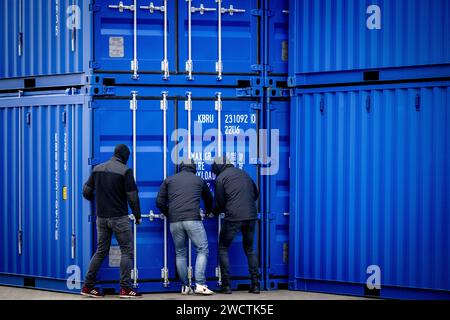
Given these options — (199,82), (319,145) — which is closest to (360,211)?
(319,145)

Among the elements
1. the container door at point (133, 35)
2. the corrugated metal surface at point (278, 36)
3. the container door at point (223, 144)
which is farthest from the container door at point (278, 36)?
the container door at point (133, 35)

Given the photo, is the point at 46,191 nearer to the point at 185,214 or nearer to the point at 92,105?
the point at 92,105

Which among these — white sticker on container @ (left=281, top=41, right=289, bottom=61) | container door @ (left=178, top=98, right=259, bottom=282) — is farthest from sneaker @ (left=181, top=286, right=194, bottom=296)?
white sticker on container @ (left=281, top=41, right=289, bottom=61)

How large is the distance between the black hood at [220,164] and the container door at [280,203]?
75cm

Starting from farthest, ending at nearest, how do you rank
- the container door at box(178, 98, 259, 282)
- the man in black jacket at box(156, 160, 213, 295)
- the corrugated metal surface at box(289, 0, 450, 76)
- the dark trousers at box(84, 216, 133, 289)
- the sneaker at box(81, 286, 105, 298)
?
1. the container door at box(178, 98, 259, 282)
2. the man in black jacket at box(156, 160, 213, 295)
3. the sneaker at box(81, 286, 105, 298)
4. the dark trousers at box(84, 216, 133, 289)
5. the corrugated metal surface at box(289, 0, 450, 76)

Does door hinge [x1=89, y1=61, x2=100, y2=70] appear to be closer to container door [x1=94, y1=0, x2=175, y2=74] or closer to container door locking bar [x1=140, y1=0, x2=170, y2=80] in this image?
container door [x1=94, y1=0, x2=175, y2=74]

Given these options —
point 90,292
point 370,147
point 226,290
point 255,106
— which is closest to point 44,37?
point 255,106

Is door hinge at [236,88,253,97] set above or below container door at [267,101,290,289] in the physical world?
above

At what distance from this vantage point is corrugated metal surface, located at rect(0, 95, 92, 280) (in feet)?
42.6

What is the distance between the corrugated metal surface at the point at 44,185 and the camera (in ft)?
42.6

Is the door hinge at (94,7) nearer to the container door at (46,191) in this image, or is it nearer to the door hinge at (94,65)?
the door hinge at (94,65)

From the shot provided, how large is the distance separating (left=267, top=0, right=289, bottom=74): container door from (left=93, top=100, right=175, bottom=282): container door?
1.66 m

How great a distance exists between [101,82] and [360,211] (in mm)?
3914

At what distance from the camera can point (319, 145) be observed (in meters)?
13.3
